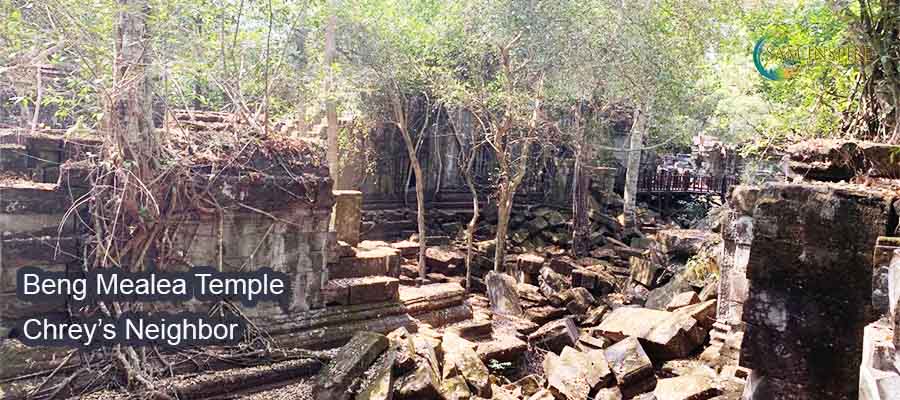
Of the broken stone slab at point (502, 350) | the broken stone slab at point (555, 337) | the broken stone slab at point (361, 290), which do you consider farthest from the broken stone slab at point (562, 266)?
the broken stone slab at point (361, 290)

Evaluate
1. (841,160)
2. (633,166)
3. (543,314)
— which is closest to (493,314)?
(543,314)

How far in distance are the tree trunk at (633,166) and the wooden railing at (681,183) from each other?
428 cm

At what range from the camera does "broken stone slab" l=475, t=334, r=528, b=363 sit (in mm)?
6250

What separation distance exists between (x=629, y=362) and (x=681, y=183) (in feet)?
56.8

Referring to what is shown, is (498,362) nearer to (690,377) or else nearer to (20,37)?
(690,377)

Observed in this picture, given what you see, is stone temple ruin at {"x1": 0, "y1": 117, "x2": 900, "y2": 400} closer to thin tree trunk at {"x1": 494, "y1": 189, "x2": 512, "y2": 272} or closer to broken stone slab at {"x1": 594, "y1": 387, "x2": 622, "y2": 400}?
broken stone slab at {"x1": 594, "y1": 387, "x2": 622, "y2": 400}

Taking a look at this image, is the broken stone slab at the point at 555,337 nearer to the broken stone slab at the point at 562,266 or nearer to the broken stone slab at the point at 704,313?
the broken stone slab at the point at 704,313

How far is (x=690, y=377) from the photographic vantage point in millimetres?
4480

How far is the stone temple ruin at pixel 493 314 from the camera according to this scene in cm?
253

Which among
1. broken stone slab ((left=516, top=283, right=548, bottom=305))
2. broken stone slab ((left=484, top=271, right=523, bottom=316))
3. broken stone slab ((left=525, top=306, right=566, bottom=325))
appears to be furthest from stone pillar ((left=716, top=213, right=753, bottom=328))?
broken stone slab ((left=516, top=283, right=548, bottom=305))

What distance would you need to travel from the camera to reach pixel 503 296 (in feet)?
29.6

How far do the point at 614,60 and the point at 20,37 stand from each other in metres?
9.37

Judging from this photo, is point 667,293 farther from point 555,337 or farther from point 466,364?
point 466,364

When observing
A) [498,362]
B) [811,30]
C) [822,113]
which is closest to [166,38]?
[498,362]
